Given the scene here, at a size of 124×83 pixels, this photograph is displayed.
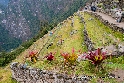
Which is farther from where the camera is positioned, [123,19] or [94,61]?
[123,19]

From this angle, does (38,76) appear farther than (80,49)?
No

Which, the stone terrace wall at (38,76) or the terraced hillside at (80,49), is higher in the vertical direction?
the terraced hillside at (80,49)

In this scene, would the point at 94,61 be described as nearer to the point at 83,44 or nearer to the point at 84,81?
the point at 84,81

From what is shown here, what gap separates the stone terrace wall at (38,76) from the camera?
65.5 feet

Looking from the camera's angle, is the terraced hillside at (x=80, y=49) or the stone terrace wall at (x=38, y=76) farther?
the terraced hillside at (x=80, y=49)

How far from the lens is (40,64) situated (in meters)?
23.1

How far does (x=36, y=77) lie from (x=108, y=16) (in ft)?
79.1

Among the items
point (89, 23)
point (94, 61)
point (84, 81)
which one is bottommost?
point (84, 81)

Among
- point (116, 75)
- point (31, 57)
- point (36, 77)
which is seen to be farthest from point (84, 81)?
point (31, 57)

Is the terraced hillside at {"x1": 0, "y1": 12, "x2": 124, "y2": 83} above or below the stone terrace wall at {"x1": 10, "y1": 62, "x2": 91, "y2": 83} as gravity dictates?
above

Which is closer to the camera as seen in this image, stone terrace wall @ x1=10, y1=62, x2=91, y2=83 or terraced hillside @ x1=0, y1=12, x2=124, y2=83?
stone terrace wall @ x1=10, y1=62, x2=91, y2=83

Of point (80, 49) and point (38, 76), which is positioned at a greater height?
point (80, 49)

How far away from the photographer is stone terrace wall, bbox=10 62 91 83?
1997 centimetres

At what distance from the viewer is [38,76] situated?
879 inches
